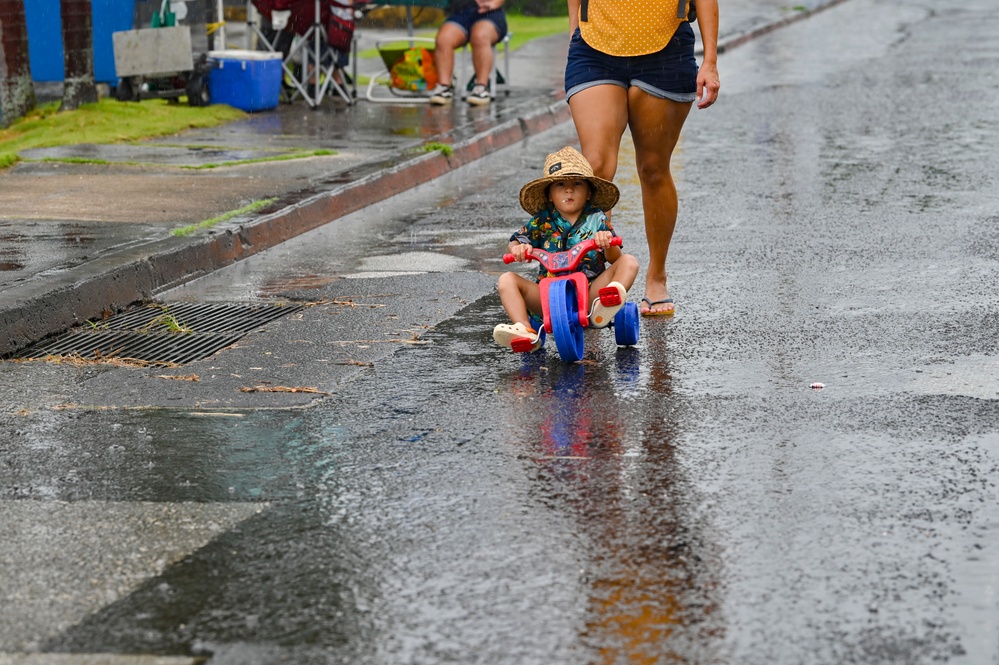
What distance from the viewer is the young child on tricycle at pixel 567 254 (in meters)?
6.09

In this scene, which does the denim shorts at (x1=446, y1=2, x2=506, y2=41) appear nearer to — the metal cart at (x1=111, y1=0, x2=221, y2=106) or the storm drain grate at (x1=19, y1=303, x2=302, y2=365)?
the metal cart at (x1=111, y1=0, x2=221, y2=106)

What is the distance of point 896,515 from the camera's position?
416 centimetres

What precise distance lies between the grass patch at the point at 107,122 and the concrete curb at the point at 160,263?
2.56 m

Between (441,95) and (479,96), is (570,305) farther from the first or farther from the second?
(441,95)

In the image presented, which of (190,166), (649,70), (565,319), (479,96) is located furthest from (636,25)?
(479,96)

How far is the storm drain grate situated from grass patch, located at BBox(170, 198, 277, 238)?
Result: 1059mm

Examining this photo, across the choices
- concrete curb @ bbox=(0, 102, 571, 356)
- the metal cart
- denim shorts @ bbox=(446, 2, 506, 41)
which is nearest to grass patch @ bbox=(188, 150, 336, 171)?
concrete curb @ bbox=(0, 102, 571, 356)

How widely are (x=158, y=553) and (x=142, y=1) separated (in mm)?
11466

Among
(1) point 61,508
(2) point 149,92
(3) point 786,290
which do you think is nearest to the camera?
(1) point 61,508

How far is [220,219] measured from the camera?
8.85 meters

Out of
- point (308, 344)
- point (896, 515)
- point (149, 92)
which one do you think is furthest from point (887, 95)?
point (896, 515)

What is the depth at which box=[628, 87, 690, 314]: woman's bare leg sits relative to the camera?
6.82 metres

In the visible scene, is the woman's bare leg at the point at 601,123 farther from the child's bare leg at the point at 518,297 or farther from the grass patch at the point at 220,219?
the grass patch at the point at 220,219

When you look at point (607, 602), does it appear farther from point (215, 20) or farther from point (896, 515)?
point (215, 20)
